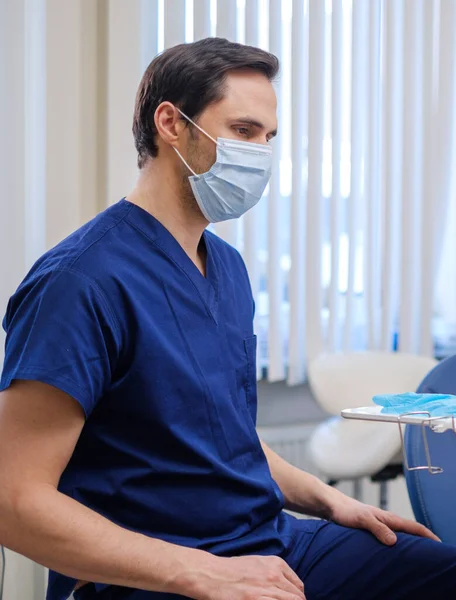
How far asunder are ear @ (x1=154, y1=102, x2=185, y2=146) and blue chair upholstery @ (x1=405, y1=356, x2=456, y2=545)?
63 centimetres

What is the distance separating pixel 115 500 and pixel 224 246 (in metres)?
0.55

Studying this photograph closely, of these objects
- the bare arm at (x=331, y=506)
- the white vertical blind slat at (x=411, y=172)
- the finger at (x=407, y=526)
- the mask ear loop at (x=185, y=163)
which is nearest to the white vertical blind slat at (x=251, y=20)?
the white vertical blind slat at (x=411, y=172)

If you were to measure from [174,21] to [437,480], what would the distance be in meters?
1.61

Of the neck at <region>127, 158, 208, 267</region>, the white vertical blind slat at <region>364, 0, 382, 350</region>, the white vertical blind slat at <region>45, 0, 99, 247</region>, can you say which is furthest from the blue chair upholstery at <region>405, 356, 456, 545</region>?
the white vertical blind slat at <region>364, 0, 382, 350</region>

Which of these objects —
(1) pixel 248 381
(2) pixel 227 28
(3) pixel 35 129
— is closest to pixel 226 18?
(2) pixel 227 28

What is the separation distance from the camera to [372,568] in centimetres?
117

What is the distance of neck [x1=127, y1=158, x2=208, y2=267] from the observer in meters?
1.22

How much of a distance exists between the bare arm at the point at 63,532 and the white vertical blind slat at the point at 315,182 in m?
1.65

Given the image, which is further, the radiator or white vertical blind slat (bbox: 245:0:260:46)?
the radiator

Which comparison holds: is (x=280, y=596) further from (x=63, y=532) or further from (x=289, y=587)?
(x=63, y=532)

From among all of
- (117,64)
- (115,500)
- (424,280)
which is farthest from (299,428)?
(115,500)

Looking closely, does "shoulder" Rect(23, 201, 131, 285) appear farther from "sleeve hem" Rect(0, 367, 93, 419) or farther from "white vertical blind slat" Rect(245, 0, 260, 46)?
"white vertical blind slat" Rect(245, 0, 260, 46)

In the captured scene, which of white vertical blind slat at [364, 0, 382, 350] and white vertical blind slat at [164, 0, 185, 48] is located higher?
white vertical blind slat at [164, 0, 185, 48]

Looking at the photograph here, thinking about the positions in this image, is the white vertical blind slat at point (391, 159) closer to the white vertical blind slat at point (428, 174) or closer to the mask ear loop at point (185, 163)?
the white vertical blind slat at point (428, 174)
